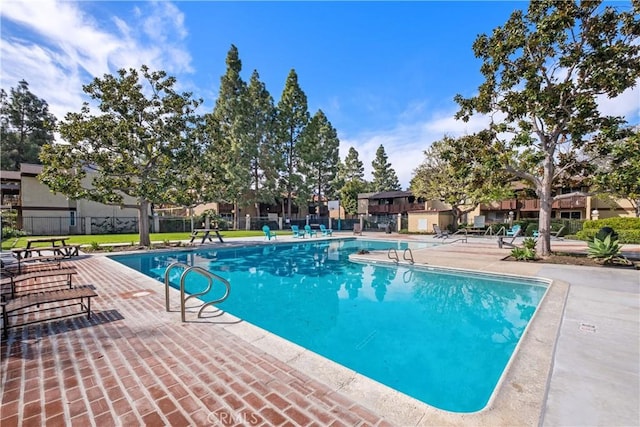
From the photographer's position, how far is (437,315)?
689 cm

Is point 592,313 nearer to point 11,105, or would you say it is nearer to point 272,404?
point 272,404

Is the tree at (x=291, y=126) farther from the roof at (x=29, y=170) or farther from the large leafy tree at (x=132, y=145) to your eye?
the roof at (x=29, y=170)

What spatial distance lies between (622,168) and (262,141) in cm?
3209

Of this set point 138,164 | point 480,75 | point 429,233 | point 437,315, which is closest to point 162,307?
point 437,315

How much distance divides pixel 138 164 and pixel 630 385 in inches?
758

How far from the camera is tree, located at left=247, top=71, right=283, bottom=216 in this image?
33.8 metres

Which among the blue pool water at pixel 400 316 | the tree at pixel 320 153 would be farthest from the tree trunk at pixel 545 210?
the tree at pixel 320 153

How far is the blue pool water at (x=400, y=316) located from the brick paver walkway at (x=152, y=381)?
1.91 m

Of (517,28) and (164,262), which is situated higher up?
(517,28)

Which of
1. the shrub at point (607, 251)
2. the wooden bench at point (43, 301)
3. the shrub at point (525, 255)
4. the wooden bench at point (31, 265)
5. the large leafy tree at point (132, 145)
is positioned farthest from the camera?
the large leafy tree at point (132, 145)

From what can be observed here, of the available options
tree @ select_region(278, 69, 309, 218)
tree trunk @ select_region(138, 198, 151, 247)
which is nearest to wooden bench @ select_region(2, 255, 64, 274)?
tree trunk @ select_region(138, 198, 151, 247)

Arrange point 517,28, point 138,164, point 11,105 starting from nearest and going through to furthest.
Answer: point 517,28 → point 138,164 → point 11,105

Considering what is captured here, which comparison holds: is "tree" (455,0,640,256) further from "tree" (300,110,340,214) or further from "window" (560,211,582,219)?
"tree" (300,110,340,214)
